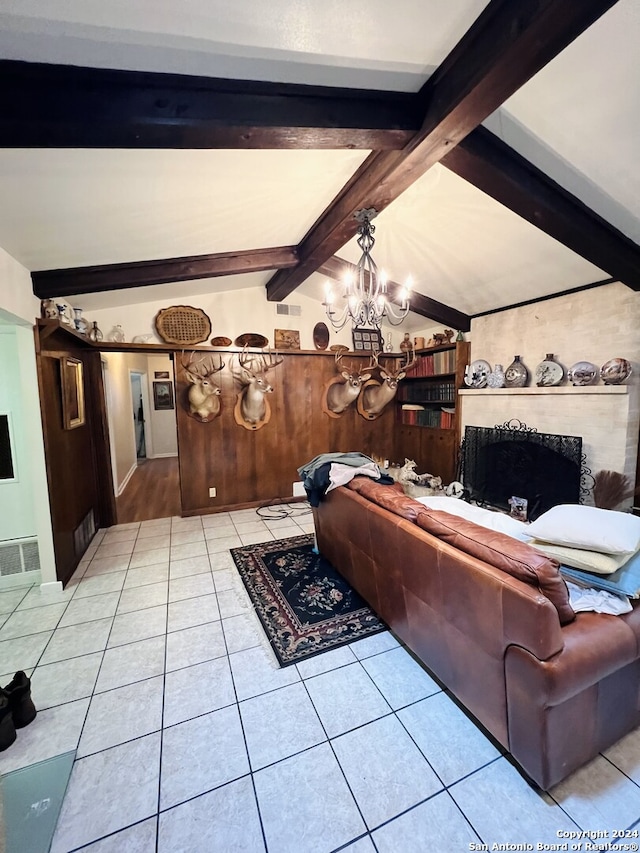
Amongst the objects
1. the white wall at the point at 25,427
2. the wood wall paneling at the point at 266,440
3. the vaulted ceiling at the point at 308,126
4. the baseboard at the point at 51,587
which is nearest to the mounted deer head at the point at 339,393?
the wood wall paneling at the point at 266,440

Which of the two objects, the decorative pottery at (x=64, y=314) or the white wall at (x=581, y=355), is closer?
the decorative pottery at (x=64, y=314)

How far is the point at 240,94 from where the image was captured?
147cm

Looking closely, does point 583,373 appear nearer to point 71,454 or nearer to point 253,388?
point 253,388

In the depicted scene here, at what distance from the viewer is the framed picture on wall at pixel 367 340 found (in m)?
5.38

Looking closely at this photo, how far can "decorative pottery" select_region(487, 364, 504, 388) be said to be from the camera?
422 cm

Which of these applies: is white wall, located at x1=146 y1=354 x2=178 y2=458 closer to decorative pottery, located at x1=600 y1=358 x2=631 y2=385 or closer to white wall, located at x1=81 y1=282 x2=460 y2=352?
white wall, located at x1=81 y1=282 x2=460 y2=352

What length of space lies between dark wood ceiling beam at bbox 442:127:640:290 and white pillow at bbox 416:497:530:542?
2.13 meters

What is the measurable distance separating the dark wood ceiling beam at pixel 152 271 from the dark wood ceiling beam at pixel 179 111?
173 centimetres

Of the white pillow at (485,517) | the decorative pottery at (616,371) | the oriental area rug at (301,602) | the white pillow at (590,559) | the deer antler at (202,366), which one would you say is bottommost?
the oriental area rug at (301,602)

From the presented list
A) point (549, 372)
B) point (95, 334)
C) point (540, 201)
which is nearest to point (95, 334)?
point (95, 334)

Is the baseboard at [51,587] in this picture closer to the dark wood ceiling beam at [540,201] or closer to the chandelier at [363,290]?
the chandelier at [363,290]

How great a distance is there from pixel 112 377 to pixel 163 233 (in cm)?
357

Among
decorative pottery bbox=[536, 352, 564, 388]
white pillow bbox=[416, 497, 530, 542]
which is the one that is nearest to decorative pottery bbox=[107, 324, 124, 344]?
white pillow bbox=[416, 497, 530, 542]

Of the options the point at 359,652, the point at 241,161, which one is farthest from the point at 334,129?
the point at 359,652
